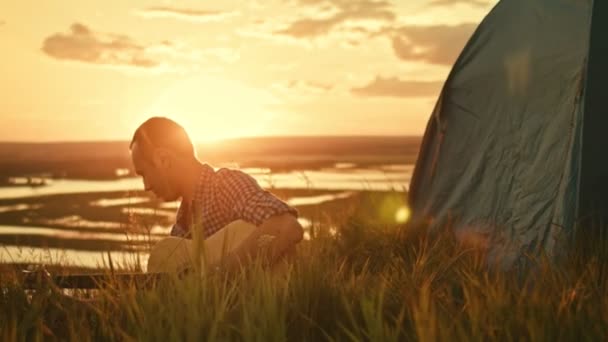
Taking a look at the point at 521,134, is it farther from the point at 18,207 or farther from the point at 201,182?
the point at 18,207

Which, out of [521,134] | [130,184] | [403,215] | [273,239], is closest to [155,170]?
[273,239]

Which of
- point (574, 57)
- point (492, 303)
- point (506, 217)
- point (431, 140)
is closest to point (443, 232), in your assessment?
point (506, 217)

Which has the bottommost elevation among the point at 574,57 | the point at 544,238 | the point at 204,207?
the point at 544,238

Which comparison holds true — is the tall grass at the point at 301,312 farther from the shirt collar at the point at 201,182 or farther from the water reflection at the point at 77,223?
the water reflection at the point at 77,223

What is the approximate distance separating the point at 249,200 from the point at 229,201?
237mm

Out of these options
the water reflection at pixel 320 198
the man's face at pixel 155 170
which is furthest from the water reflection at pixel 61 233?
the man's face at pixel 155 170

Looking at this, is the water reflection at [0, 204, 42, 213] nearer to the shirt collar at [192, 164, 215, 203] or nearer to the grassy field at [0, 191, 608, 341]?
the shirt collar at [192, 164, 215, 203]

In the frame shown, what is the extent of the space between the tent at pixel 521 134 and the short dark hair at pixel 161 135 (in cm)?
234

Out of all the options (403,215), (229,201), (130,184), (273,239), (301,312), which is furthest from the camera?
(130,184)

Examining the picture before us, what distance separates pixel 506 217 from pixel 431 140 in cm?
125

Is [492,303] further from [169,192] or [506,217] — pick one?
[506,217]

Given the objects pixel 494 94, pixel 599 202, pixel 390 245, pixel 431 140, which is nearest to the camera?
pixel 599 202

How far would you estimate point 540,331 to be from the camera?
2.91 meters

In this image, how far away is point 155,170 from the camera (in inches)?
179
